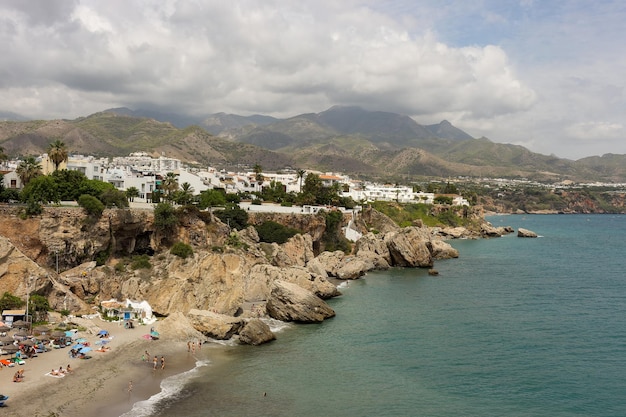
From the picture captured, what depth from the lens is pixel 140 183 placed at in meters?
86.1

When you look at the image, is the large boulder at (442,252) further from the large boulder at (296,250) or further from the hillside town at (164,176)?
the hillside town at (164,176)

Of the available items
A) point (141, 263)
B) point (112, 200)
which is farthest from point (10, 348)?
point (112, 200)

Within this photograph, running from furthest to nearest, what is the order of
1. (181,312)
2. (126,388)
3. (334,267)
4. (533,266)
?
(533,266) < (334,267) < (181,312) < (126,388)

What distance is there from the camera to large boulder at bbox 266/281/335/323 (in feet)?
158

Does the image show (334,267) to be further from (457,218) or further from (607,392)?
(457,218)

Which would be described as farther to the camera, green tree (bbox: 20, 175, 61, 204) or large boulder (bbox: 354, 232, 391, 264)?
large boulder (bbox: 354, 232, 391, 264)

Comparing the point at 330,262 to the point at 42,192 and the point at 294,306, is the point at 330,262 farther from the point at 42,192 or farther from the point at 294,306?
the point at 42,192

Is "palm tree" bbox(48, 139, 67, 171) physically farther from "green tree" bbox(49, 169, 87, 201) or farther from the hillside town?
"green tree" bbox(49, 169, 87, 201)

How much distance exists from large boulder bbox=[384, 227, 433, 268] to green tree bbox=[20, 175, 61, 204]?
50520 mm

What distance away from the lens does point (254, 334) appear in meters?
41.0

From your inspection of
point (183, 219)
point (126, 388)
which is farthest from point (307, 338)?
point (183, 219)

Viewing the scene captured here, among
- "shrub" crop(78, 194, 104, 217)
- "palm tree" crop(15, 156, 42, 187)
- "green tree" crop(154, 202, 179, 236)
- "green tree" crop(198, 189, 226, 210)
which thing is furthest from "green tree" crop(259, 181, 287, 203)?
"shrub" crop(78, 194, 104, 217)

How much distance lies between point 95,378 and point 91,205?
86.9ft

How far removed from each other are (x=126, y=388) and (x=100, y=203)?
95.3 feet
